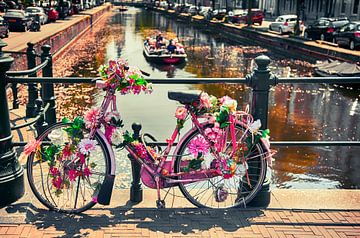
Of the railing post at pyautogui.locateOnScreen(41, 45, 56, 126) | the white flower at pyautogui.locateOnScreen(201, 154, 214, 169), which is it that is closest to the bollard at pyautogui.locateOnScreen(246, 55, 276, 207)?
the white flower at pyautogui.locateOnScreen(201, 154, 214, 169)

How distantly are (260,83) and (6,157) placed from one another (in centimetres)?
269

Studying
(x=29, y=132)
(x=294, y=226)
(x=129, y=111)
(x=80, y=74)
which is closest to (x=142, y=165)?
(x=294, y=226)

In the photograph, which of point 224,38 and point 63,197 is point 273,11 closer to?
point 224,38

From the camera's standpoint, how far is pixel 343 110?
1622 cm

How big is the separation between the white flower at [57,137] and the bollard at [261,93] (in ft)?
6.53

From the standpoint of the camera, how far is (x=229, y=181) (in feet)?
15.8

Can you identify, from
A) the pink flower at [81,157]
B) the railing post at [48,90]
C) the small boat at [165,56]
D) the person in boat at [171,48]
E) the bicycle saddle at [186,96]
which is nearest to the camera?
the bicycle saddle at [186,96]

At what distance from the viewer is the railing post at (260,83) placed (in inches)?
175

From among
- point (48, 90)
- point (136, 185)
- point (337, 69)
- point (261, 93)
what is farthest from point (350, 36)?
point (136, 185)

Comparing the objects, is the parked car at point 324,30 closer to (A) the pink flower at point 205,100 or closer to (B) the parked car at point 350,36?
(B) the parked car at point 350,36

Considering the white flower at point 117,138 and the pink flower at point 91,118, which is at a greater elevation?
the pink flower at point 91,118

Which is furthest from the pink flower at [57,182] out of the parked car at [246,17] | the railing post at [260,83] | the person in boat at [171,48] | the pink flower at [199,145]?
the parked car at [246,17]

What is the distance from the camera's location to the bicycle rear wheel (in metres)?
4.43

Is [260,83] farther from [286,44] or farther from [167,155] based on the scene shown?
[286,44]
